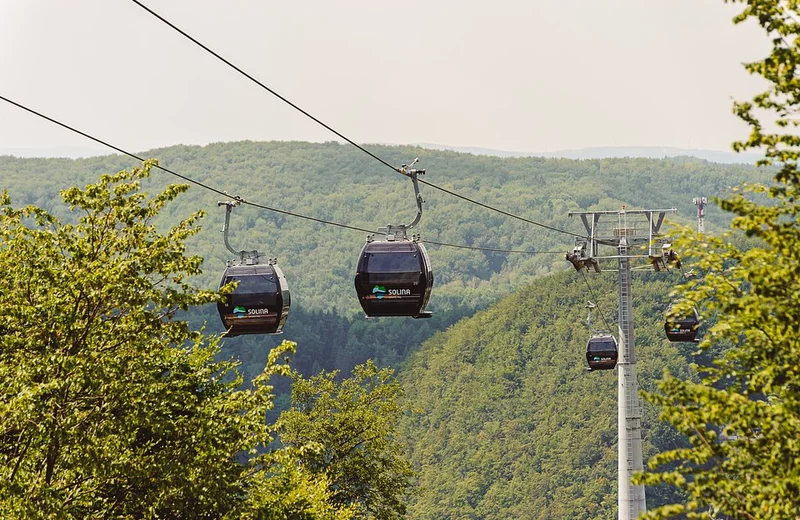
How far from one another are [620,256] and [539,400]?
141m

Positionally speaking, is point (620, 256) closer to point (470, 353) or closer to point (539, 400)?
point (539, 400)

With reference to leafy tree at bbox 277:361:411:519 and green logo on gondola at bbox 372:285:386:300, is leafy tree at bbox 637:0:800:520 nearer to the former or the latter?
green logo on gondola at bbox 372:285:386:300

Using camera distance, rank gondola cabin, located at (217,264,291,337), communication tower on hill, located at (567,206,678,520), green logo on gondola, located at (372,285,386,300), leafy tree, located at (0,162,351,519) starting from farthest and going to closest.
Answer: communication tower on hill, located at (567,206,678,520)
gondola cabin, located at (217,264,291,337)
green logo on gondola, located at (372,285,386,300)
leafy tree, located at (0,162,351,519)

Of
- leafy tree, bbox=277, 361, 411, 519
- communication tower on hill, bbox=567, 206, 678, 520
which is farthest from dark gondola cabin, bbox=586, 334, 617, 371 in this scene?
leafy tree, bbox=277, 361, 411, 519

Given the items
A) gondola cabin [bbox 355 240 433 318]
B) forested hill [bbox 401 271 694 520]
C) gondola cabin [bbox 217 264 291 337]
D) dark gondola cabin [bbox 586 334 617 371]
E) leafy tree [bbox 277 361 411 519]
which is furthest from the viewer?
forested hill [bbox 401 271 694 520]

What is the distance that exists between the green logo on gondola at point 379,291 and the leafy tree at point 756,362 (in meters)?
10.0

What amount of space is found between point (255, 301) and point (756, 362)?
12.5 meters

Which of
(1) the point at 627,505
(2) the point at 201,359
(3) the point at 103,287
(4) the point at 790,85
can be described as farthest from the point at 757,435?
(1) the point at 627,505

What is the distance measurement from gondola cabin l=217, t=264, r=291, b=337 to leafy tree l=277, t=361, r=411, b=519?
761 inches

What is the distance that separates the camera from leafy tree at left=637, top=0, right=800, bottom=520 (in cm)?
819

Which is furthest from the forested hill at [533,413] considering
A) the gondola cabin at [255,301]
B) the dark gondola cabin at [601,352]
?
the gondola cabin at [255,301]

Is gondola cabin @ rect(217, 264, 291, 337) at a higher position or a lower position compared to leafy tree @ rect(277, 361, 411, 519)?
higher

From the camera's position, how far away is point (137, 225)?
50.5ft

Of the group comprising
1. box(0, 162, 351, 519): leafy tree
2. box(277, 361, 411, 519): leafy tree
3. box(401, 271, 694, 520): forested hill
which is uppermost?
box(0, 162, 351, 519): leafy tree
